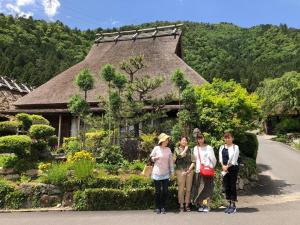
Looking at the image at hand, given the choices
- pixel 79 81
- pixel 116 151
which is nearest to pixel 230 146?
pixel 116 151

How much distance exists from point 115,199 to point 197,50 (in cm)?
4549

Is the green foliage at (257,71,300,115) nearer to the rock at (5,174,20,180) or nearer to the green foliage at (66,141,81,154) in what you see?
the green foliage at (66,141,81,154)

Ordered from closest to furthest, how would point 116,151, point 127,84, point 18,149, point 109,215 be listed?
point 109,215
point 18,149
point 116,151
point 127,84

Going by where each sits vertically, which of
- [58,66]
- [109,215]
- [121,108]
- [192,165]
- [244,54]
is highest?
[244,54]

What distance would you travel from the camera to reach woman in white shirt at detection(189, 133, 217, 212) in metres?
9.29

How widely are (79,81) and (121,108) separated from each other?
2.04 metres

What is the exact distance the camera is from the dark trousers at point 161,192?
→ 9.09 metres

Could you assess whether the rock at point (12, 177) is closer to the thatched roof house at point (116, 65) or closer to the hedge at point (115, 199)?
the hedge at point (115, 199)

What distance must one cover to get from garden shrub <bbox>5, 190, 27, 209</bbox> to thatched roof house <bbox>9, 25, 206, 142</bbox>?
29.4ft

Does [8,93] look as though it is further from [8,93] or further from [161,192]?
[161,192]

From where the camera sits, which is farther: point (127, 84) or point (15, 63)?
point (15, 63)

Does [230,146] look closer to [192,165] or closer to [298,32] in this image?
[192,165]

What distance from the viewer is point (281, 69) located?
53.7 metres

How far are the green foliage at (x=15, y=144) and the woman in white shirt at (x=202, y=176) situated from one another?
5.37 meters
